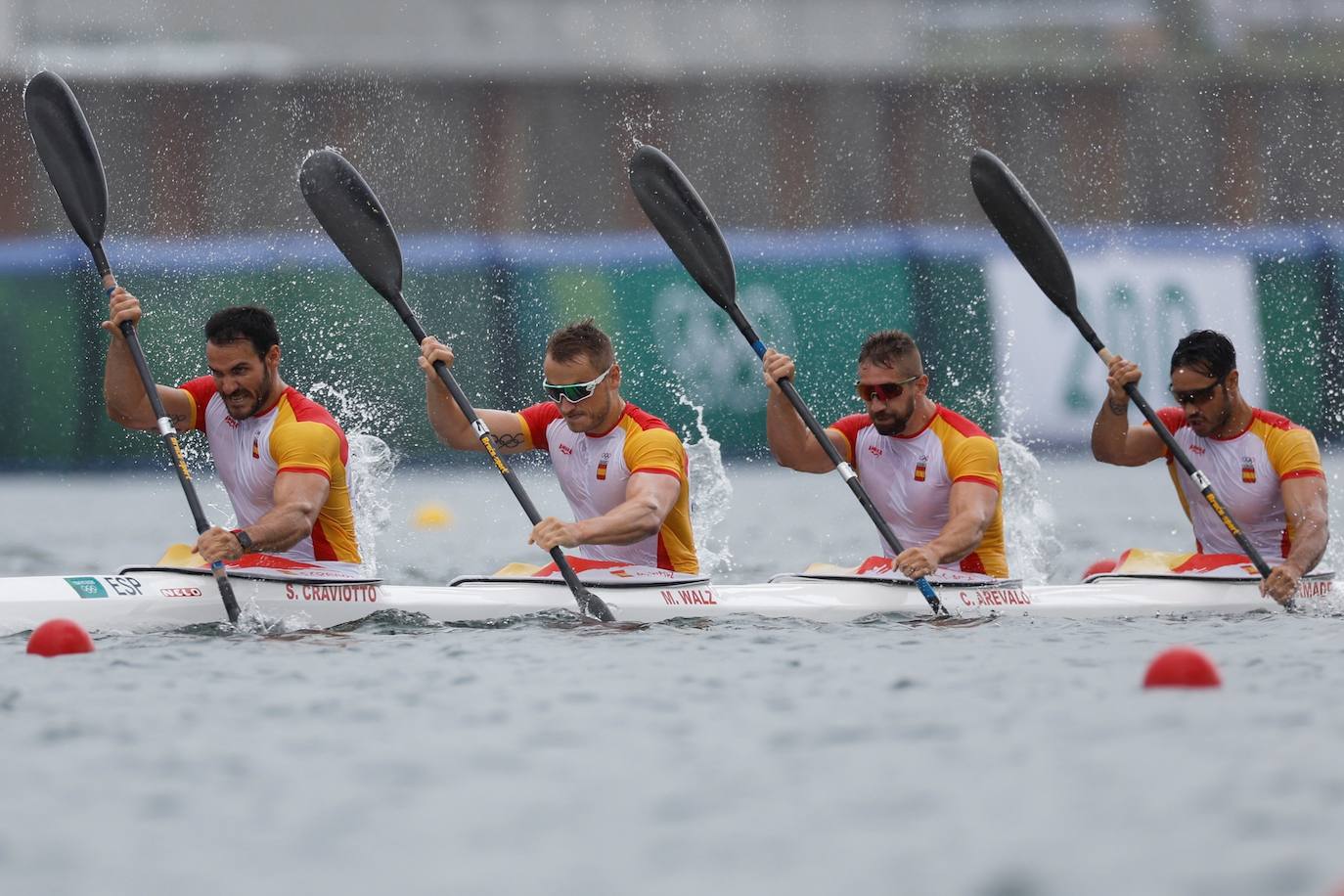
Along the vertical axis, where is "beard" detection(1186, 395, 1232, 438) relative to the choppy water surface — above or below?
above

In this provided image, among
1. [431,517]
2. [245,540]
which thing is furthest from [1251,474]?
[431,517]

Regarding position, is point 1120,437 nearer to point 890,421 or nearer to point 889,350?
point 890,421

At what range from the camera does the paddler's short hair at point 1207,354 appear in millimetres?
6828

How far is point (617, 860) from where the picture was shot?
126 inches

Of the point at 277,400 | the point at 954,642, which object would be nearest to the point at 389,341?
the point at 277,400

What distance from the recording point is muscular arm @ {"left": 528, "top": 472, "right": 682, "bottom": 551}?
6.13 metres

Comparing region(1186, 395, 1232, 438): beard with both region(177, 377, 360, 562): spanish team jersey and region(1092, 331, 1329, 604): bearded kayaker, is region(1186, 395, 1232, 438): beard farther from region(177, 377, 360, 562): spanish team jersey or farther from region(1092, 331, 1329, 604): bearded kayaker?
region(177, 377, 360, 562): spanish team jersey

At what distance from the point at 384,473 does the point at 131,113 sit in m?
7.21

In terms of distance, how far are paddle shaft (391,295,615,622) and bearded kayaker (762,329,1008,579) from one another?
97 centimetres

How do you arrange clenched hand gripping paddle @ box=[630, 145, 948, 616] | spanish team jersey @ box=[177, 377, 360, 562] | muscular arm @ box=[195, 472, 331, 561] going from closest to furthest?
1. muscular arm @ box=[195, 472, 331, 561]
2. spanish team jersey @ box=[177, 377, 360, 562]
3. clenched hand gripping paddle @ box=[630, 145, 948, 616]

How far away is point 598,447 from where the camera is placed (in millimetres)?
6699

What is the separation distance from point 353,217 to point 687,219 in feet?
4.52

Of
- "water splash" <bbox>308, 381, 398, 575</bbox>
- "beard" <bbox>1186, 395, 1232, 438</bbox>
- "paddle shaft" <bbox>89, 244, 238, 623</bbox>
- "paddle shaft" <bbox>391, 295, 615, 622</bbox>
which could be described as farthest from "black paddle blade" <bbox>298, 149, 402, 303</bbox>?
"water splash" <bbox>308, 381, 398, 575</bbox>

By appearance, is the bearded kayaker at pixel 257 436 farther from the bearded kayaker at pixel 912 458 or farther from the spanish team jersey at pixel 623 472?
the bearded kayaker at pixel 912 458
